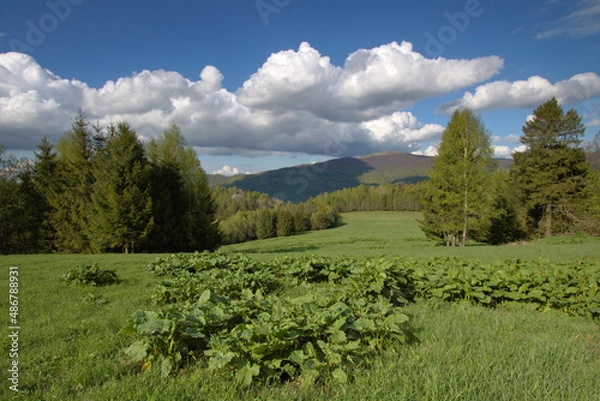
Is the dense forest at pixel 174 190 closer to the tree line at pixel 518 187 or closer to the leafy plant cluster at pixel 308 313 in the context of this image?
the tree line at pixel 518 187

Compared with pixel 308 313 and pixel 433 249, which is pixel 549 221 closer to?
pixel 433 249

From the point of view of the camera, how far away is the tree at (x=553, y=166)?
31.9 metres

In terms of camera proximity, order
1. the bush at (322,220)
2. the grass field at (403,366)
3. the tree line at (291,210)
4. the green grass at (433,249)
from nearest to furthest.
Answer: the grass field at (403,366) < the green grass at (433,249) < the tree line at (291,210) < the bush at (322,220)

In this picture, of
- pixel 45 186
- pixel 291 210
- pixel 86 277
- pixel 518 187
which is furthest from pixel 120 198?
pixel 291 210

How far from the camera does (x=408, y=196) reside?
103375 millimetres

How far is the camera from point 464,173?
89.2 ft

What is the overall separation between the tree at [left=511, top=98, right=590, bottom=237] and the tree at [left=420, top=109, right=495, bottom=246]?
10.3 m

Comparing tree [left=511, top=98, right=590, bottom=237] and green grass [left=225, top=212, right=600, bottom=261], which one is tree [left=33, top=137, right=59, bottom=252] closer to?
green grass [left=225, top=212, right=600, bottom=261]

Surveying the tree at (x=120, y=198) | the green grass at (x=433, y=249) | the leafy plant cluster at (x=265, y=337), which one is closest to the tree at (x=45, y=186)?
the tree at (x=120, y=198)

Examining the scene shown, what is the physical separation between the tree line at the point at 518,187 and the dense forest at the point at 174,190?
101 millimetres

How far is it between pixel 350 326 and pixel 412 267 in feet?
13.4

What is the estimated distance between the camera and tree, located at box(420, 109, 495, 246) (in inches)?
1066

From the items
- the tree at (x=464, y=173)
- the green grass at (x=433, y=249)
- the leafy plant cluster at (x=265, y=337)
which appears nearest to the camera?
the leafy plant cluster at (x=265, y=337)

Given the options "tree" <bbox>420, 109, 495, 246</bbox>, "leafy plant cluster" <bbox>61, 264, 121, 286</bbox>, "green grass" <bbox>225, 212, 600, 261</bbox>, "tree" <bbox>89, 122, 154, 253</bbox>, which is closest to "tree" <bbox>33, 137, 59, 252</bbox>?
"tree" <bbox>89, 122, 154, 253</bbox>
